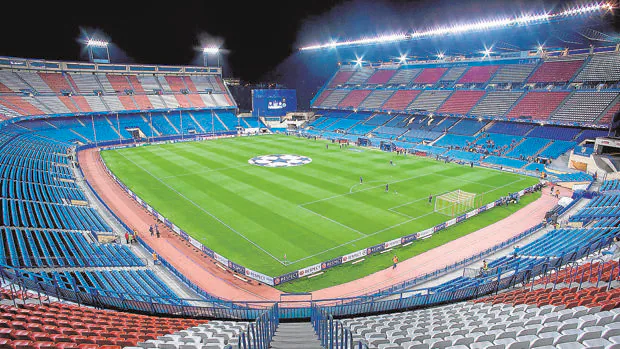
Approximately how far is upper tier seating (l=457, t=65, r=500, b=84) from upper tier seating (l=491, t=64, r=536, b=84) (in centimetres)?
139

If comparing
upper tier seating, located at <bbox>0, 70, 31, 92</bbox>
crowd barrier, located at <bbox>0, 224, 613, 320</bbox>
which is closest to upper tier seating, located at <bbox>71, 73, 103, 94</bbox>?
upper tier seating, located at <bbox>0, 70, 31, 92</bbox>

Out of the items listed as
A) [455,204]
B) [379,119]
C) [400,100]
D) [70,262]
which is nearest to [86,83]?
[379,119]

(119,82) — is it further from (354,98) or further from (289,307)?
(289,307)

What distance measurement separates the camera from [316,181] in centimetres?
4053

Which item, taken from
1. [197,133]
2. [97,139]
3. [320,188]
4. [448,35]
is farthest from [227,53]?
[320,188]

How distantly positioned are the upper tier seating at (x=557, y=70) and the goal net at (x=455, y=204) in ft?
→ 126

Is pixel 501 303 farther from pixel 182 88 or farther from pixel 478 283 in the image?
pixel 182 88

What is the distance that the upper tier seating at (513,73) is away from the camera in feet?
207

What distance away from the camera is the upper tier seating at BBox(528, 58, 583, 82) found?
57.3 meters

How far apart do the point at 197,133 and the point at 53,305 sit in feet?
217

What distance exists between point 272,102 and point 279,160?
40861mm

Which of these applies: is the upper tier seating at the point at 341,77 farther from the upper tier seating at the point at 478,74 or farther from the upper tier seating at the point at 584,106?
the upper tier seating at the point at 584,106

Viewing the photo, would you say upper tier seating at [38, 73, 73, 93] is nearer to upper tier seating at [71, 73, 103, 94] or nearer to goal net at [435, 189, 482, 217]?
upper tier seating at [71, 73, 103, 94]

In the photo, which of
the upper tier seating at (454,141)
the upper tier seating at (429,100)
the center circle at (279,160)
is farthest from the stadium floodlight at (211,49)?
the upper tier seating at (454,141)
